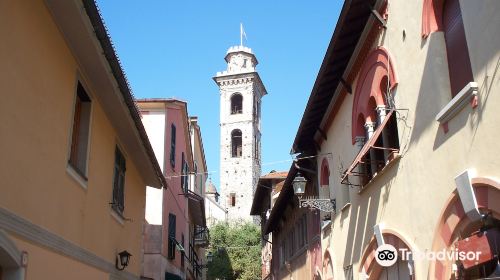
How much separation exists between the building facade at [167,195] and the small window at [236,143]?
48682 mm

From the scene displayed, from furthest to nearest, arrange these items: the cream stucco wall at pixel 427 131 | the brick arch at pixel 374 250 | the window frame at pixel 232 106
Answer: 1. the window frame at pixel 232 106
2. the brick arch at pixel 374 250
3. the cream stucco wall at pixel 427 131

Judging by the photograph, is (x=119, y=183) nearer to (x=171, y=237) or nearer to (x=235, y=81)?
(x=171, y=237)


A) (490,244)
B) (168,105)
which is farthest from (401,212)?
(168,105)

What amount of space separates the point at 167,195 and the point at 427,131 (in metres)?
14.0

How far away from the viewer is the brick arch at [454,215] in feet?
18.0

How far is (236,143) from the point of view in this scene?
250 feet

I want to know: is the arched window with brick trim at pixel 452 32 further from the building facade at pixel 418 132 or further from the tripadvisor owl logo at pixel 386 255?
the tripadvisor owl logo at pixel 386 255

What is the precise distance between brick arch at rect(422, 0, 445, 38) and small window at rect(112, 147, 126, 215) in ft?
21.6

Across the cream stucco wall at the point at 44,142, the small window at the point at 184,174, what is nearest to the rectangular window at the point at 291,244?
the small window at the point at 184,174

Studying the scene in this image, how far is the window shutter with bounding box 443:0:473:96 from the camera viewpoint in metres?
6.44

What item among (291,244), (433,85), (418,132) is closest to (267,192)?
(291,244)

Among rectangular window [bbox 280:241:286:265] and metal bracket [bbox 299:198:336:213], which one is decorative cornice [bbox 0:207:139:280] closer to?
metal bracket [bbox 299:198:336:213]

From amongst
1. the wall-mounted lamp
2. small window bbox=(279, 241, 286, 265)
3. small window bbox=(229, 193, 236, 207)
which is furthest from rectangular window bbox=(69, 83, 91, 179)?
small window bbox=(229, 193, 236, 207)

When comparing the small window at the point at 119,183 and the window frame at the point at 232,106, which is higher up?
the window frame at the point at 232,106
